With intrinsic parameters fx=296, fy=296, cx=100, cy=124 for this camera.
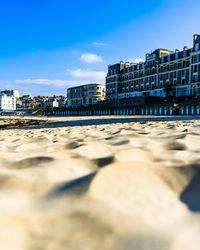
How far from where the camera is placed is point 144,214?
1450mm

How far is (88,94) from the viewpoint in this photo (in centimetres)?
10162

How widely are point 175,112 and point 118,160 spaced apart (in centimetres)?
4378

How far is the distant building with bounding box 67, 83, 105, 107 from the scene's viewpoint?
99750 mm

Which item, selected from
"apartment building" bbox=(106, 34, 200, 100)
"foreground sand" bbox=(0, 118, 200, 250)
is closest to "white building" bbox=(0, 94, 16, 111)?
"apartment building" bbox=(106, 34, 200, 100)

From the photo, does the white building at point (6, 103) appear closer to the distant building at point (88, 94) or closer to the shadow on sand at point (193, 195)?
the distant building at point (88, 94)

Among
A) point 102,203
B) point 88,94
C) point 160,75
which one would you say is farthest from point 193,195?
point 88,94

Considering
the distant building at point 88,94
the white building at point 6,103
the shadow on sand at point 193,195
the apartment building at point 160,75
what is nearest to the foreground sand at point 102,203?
the shadow on sand at point 193,195

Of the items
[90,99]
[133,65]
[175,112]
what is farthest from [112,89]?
[175,112]

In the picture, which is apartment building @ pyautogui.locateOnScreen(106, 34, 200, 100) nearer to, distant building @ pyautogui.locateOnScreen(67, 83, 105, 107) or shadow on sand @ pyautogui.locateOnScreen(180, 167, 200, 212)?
distant building @ pyautogui.locateOnScreen(67, 83, 105, 107)

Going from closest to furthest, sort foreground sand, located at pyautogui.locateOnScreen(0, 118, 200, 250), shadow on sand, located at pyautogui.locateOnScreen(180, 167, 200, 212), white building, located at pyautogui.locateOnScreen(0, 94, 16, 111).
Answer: foreground sand, located at pyautogui.locateOnScreen(0, 118, 200, 250)
shadow on sand, located at pyautogui.locateOnScreen(180, 167, 200, 212)
white building, located at pyautogui.locateOnScreen(0, 94, 16, 111)

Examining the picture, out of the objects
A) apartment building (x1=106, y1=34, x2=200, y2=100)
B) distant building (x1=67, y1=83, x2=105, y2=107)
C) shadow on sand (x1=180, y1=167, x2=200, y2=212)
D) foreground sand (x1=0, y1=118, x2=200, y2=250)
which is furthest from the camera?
distant building (x1=67, y1=83, x2=105, y2=107)

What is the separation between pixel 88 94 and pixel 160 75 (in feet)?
125

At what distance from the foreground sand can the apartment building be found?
54.9 metres

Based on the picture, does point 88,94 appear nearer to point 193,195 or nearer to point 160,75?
point 160,75
